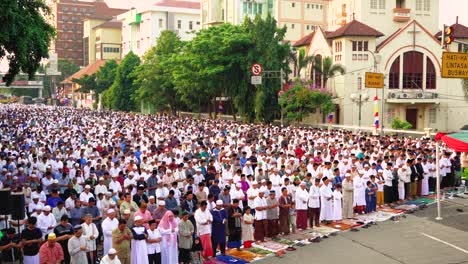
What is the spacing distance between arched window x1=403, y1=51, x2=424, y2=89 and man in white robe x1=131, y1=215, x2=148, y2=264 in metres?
42.4

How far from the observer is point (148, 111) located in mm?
73312

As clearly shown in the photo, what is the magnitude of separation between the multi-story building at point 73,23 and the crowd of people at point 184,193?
13074 centimetres

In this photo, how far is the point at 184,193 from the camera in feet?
54.3

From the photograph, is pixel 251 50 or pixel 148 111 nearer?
pixel 251 50

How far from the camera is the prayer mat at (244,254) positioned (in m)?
14.1

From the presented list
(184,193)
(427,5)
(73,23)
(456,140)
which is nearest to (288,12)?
(427,5)

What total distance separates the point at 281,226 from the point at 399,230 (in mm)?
3260

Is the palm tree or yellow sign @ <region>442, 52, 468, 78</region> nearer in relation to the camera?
yellow sign @ <region>442, 52, 468, 78</region>

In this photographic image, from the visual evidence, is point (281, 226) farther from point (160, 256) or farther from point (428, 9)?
point (428, 9)

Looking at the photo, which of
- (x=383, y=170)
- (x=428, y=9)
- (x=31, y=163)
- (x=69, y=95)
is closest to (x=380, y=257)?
(x=383, y=170)

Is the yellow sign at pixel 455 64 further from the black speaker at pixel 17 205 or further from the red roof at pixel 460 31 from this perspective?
the red roof at pixel 460 31

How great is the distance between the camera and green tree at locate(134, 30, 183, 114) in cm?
6200

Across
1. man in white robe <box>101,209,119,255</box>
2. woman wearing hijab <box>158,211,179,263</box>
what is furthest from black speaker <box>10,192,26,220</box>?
woman wearing hijab <box>158,211,179,263</box>

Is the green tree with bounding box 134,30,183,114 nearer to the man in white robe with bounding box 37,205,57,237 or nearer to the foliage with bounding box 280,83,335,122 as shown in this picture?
the foliage with bounding box 280,83,335,122
